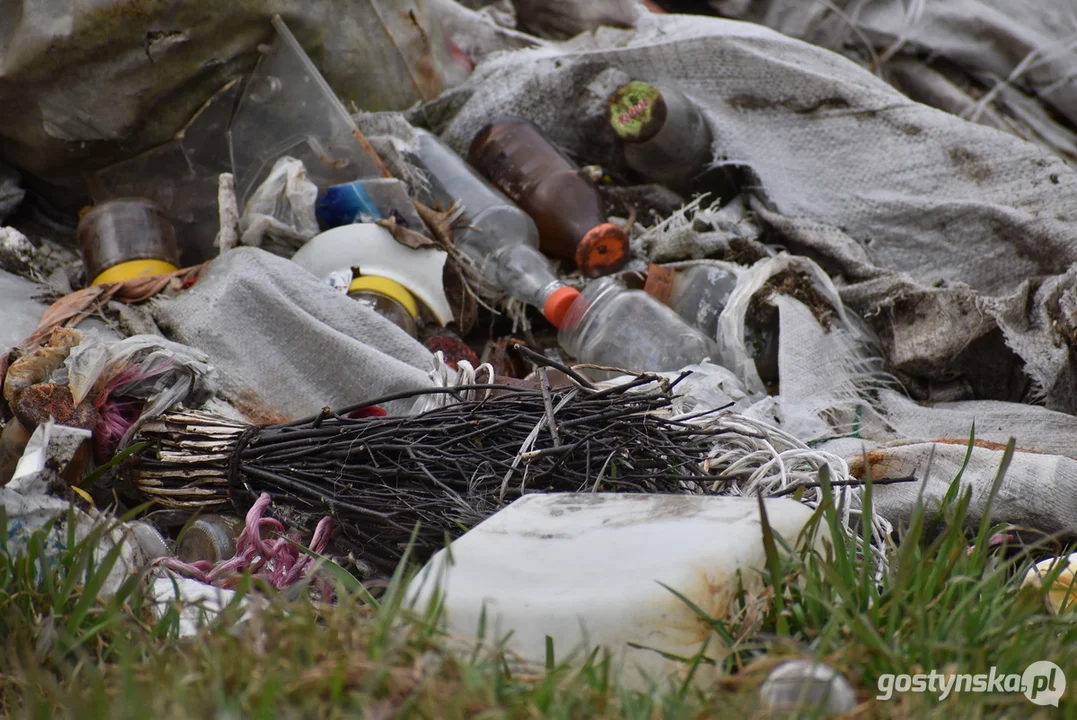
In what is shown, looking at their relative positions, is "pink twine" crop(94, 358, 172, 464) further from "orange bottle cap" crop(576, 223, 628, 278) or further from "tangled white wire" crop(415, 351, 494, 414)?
"orange bottle cap" crop(576, 223, 628, 278)

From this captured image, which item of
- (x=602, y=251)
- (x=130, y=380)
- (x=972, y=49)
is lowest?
(x=130, y=380)

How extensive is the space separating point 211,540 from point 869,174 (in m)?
2.12

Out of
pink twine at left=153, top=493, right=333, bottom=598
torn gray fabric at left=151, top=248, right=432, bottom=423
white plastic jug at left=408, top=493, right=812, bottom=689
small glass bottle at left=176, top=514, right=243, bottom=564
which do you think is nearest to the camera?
white plastic jug at left=408, top=493, right=812, bottom=689

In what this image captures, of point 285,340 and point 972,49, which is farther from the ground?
point 972,49

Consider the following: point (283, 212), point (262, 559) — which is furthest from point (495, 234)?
point (262, 559)

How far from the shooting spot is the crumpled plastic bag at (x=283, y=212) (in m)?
2.42

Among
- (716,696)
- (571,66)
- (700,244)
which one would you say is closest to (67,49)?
(571,66)

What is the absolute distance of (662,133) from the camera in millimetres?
2770

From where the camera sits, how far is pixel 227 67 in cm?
263

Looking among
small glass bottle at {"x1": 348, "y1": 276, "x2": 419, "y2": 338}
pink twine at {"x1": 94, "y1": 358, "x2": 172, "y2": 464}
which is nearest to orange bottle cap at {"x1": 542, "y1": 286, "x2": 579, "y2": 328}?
small glass bottle at {"x1": 348, "y1": 276, "x2": 419, "y2": 338}

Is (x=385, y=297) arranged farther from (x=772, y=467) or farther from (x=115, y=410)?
(x=772, y=467)

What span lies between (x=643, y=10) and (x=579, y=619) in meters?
2.67

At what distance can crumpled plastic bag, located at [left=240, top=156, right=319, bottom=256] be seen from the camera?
7.95ft

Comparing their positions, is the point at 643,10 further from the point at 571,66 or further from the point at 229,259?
the point at 229,259
